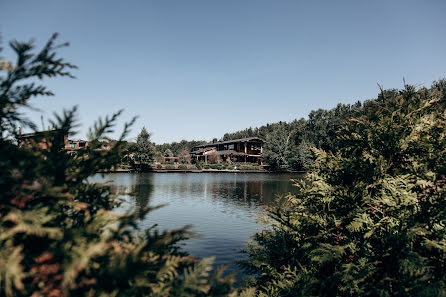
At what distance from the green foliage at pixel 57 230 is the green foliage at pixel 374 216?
3.65 m

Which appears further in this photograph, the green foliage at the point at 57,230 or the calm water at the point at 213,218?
the calm water at the point at 213,218

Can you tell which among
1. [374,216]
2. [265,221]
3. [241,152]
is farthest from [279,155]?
[374,216]

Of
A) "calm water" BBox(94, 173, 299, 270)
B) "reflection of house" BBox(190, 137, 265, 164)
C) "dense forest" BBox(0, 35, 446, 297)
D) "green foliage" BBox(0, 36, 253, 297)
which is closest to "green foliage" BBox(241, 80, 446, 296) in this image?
"dense forest" BBox(0, 35, 446, 297)

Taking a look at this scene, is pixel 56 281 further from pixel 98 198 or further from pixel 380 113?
pixel 380 113

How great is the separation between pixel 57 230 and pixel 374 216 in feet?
20.9

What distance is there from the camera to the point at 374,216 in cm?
613

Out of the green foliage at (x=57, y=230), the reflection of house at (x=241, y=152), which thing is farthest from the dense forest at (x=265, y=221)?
the reflection of house at (x=241, y=152)

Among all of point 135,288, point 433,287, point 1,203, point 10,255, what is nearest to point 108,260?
point 135,288

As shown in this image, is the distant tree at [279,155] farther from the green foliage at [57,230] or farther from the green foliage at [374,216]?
the green foliage at [57,230]

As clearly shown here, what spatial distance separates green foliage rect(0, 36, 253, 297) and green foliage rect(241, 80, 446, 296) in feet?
12.0

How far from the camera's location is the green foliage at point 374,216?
5.08 m

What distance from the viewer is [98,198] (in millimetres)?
3170

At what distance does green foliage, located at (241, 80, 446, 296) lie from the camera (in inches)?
200

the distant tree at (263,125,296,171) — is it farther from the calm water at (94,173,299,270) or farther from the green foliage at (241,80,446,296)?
the green foliage at (241,80,446,296)
